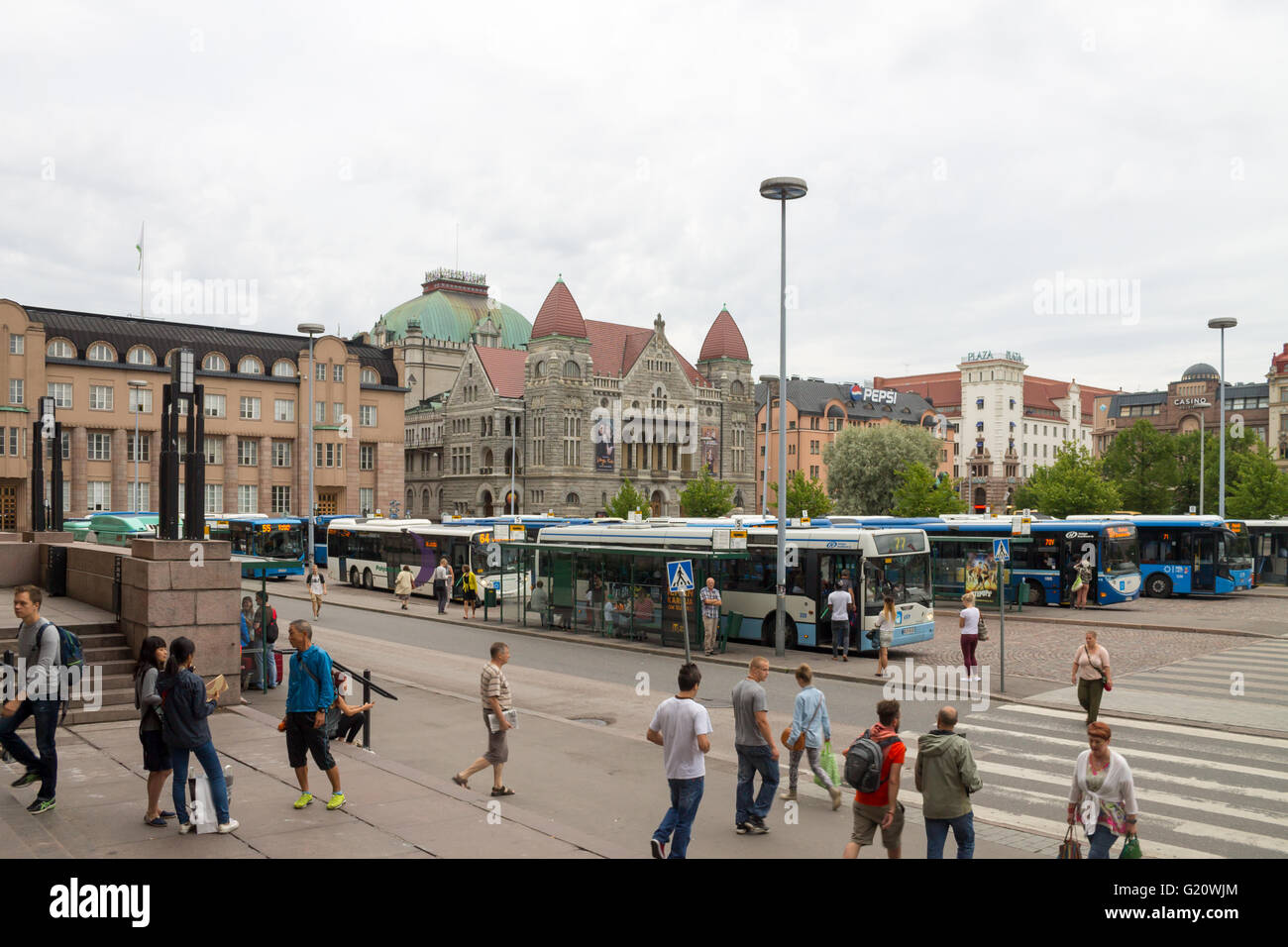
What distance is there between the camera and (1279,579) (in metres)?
43.0

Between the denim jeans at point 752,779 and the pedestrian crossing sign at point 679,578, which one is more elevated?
the pedestrian crossing sign at point 679,578

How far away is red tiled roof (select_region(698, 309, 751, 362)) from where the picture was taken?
11138cm

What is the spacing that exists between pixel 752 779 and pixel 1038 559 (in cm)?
2858

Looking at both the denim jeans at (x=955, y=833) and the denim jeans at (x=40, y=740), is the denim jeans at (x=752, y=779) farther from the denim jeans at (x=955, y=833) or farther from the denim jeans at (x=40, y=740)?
the denim jeans at (x=40, y=740)

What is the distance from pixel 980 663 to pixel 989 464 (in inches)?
4848

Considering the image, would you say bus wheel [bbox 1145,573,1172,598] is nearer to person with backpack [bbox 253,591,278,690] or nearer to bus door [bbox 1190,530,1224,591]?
bus door [bbox 1190,530,1224,591]

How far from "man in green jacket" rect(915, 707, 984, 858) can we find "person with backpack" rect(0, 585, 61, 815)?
686cm

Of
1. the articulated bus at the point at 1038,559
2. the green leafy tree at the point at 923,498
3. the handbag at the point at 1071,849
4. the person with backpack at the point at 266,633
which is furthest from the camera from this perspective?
the green leafy tree at the point at 923,498

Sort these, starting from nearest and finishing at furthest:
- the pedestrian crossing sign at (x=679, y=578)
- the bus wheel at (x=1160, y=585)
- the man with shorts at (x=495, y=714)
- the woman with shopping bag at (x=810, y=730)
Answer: the woman with shopping bag at (x=810, y=730) → the man with shorts at (x=495, y=714) → the pedestrian crossing sign at (x=679, y=578) → the bus wheel at (x=1160, y=585)

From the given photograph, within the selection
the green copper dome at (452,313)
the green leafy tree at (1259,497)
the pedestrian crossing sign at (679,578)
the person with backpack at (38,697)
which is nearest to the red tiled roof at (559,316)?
the green copper dome at (452,313)

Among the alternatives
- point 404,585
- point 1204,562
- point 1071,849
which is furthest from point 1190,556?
point 1071,849

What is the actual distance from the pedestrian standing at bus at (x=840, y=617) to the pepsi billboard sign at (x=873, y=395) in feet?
361

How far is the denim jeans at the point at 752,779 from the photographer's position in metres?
9.19
